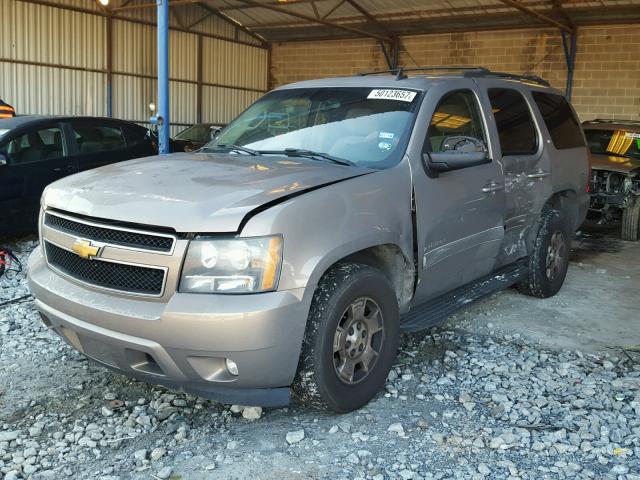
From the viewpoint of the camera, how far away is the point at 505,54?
1812 centimetres

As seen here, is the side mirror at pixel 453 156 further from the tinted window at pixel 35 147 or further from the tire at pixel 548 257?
the tinted window at pixel 35 147

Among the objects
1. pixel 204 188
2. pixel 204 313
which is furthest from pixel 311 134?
pixel 204 313

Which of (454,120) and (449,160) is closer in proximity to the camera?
(449,160)

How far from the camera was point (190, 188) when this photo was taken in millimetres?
3119

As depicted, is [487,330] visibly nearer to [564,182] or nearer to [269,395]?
[564,182]

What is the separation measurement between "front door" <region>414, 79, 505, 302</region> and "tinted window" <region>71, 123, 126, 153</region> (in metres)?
5.52

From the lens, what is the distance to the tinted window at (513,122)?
4.75m

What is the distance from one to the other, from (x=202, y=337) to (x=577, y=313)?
12.9 feet

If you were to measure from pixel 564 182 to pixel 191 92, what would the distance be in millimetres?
16849

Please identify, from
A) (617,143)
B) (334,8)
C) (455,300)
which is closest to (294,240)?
(455,300)

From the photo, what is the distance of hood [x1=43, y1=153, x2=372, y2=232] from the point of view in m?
2.85

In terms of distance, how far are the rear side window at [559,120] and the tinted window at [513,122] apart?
13.4 inches

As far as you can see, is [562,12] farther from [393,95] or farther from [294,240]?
[294,240]

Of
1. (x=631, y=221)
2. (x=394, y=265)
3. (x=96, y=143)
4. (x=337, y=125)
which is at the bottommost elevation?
(x=631, y=221)
